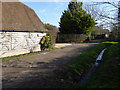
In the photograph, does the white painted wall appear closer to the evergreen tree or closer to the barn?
the barn

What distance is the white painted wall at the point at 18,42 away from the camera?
10516 millimetres

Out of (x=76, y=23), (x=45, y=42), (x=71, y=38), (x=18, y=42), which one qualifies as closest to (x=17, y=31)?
(x=18, y=42)

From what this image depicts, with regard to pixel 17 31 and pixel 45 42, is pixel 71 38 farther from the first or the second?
pixel 17 31

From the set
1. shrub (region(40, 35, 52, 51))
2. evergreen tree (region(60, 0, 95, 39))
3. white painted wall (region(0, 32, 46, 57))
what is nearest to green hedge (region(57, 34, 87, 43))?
evergreen tree (region(60, 0, 95, 39))

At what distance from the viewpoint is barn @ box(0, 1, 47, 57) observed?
10.7 m

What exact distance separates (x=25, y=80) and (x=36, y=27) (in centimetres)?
978

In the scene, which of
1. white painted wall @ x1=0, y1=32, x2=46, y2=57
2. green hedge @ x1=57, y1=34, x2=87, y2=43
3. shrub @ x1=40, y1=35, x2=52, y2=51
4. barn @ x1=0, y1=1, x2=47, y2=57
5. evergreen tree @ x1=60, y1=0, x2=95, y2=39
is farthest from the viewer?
green hedge @ x1=57, y1=34, x2=87, y2=43

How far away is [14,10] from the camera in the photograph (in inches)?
531

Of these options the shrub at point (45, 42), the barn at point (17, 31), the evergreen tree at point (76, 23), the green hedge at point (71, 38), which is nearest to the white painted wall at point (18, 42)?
the barn at point (17, 31)

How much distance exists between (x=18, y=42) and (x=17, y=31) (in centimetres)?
102

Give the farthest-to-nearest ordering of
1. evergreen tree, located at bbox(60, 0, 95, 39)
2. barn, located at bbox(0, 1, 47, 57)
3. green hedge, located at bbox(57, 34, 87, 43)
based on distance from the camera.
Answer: green hedge, located at bbox(57, 34, 87, 43) < evergreen tree, located at bbox(60, 0, 95, 39) < barn, located at bbox(0, 1, 47, 57)

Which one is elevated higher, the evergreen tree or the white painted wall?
the evergreen tree

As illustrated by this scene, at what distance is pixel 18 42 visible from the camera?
11.7 m

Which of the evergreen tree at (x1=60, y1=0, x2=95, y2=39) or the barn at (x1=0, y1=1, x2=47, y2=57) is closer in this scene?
the barn at (x1=0, y1=1, x2=47, y2=57)
